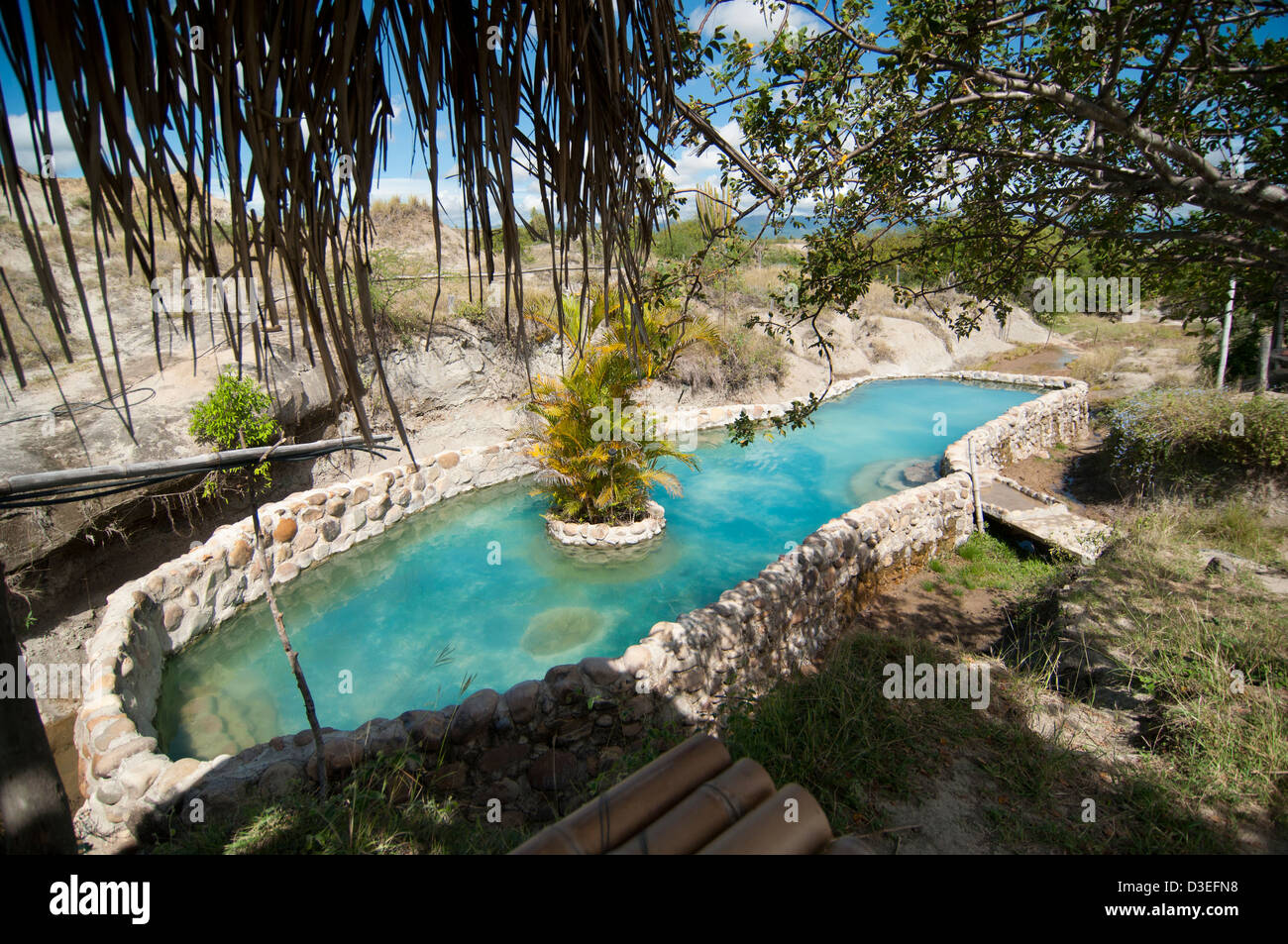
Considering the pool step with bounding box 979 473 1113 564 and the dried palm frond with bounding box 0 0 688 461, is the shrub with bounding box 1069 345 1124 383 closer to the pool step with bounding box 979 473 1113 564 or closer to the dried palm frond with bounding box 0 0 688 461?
the pool step with bounding box 979 473 1113 564

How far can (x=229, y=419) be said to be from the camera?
754 centimetres

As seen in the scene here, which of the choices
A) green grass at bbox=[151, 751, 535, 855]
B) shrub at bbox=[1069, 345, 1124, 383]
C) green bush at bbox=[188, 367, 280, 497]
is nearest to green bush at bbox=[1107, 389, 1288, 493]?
shrub at bbox=[1069, 345, 1124, 383]

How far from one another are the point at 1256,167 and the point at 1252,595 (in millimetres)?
3113

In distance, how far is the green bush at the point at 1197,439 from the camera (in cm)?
741

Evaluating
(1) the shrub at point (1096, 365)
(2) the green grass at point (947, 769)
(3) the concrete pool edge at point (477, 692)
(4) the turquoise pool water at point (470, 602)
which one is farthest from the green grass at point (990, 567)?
(1) the shrub at point (1096, 365)

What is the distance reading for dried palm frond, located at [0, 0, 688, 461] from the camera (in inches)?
34.3

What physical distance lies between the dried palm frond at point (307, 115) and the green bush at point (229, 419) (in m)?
7.46

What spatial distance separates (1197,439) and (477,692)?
10199mm

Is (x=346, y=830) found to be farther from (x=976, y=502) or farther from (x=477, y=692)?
(x=976, y=502)

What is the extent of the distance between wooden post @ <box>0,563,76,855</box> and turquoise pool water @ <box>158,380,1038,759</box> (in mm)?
2480

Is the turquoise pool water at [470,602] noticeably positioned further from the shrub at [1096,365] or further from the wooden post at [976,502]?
the shrub at [1096,365]

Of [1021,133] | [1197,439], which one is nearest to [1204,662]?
[1021,133]

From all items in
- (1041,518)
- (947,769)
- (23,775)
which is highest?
(23,775)
